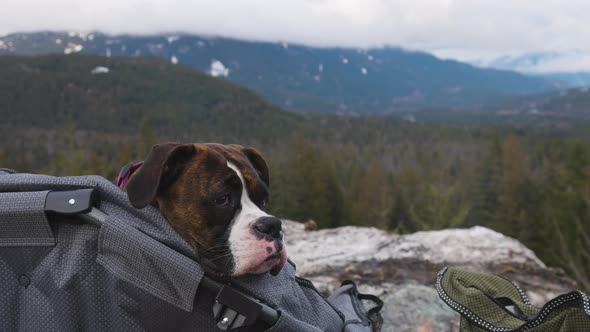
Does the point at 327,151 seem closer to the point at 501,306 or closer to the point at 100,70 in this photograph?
the point at 501,306

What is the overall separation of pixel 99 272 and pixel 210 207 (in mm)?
631

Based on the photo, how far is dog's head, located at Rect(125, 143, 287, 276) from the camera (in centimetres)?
246

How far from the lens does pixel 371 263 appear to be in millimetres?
5484

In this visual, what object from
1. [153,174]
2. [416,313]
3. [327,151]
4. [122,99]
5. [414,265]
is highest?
[153,174]

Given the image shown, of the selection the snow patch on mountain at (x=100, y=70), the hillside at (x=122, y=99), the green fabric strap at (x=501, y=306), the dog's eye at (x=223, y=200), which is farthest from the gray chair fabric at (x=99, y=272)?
the snow patch on mountain at (x=100, y=70)

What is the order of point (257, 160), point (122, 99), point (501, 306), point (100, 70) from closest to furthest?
point (501, 306) < point (257, 160) < point (122, 99) < point (100, 70)

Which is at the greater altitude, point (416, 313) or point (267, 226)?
point (267, 226)

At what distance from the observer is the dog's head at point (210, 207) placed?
2.46 m

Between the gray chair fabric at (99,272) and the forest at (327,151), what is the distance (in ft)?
8.86

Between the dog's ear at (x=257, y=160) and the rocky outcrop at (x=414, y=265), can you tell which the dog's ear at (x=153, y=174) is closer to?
the dog's ear at (x=257, y=160)

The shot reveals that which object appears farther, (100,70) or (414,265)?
(100,70)

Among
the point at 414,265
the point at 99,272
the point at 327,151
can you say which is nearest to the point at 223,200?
the point at 99,272

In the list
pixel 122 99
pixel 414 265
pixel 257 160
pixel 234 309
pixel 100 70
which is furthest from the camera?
pixel 100 70

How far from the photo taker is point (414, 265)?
5.49 meters
